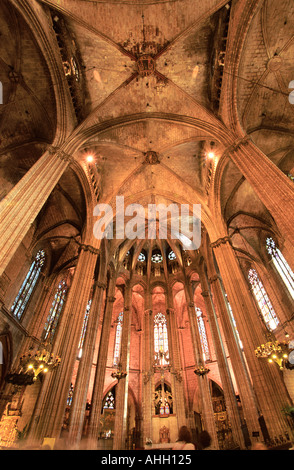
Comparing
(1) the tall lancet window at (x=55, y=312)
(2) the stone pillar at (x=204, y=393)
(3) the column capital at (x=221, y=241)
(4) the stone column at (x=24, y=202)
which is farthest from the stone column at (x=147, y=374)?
(4) the stone column at (x=24, y=202)

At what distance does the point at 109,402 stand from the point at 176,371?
6.79 m

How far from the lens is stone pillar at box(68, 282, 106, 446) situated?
31.2ft

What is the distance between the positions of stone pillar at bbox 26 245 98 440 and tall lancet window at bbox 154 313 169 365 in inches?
374

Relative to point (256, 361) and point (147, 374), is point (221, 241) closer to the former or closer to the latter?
point (256, 361)

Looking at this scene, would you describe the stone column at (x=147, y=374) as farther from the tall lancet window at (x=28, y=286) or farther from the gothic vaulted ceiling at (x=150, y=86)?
the gothic vaulted ceiling at (x=150, y=86)

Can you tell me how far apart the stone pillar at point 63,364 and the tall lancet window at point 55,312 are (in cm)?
756

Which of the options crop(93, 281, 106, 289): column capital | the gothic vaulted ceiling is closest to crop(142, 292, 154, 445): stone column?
crop(93, 281, 106, 289): column capital

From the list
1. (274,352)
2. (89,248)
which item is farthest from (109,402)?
(274,352)

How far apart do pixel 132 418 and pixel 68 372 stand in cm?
1265

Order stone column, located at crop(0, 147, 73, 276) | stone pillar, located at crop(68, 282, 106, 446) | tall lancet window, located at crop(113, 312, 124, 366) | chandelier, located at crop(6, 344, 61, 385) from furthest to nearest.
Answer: tall lancet window, located at crop(113, 312, 124, 366) < stone pillar, located at crop(68, 282, 106, 446) < chandelier, located at crop(6, 344, 61, 385) < stone column, located at crop(0, 147, 73, 276)

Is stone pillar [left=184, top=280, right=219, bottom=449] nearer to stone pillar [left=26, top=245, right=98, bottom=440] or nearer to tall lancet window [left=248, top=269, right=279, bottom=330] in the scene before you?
tall lancet window [left=248, top=269, right=279, bottom=330]

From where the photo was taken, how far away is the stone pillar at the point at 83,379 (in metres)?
9.50

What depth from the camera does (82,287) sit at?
1100 centimetres
